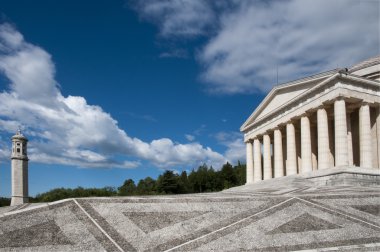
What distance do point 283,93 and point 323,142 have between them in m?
11.9

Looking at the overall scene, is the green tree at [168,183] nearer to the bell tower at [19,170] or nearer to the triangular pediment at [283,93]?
the triangular pediment at [283,93]

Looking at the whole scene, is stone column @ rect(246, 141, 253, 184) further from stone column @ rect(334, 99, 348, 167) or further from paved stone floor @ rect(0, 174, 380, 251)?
paved stone floor @ rect(0, 174, 380, 251)

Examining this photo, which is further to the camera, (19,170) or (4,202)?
(4,202)

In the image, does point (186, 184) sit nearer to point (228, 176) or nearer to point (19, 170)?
point (228, 176)

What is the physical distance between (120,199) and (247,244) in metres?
5.98

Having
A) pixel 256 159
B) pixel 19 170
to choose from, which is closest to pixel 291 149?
pixel 256 159

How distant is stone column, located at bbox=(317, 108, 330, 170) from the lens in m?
38.5

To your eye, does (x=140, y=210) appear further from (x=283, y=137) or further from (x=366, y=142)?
(x=283, y=137)

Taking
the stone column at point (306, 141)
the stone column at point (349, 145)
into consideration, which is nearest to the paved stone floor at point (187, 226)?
the stone column at point (349, 145)

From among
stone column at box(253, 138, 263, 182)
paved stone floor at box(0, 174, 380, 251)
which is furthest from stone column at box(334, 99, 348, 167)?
paved stone floor at box(0, 174, 380, 251)

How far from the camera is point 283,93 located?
48.9 metres

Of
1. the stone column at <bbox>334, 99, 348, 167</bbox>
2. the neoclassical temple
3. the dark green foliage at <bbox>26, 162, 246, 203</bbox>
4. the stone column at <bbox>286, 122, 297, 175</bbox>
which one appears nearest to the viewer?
the stone column at <bbox>334, 99, 348, 167</bbox>

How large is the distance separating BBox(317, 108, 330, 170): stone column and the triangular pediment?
3905 mm

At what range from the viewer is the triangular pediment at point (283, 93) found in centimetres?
4144
